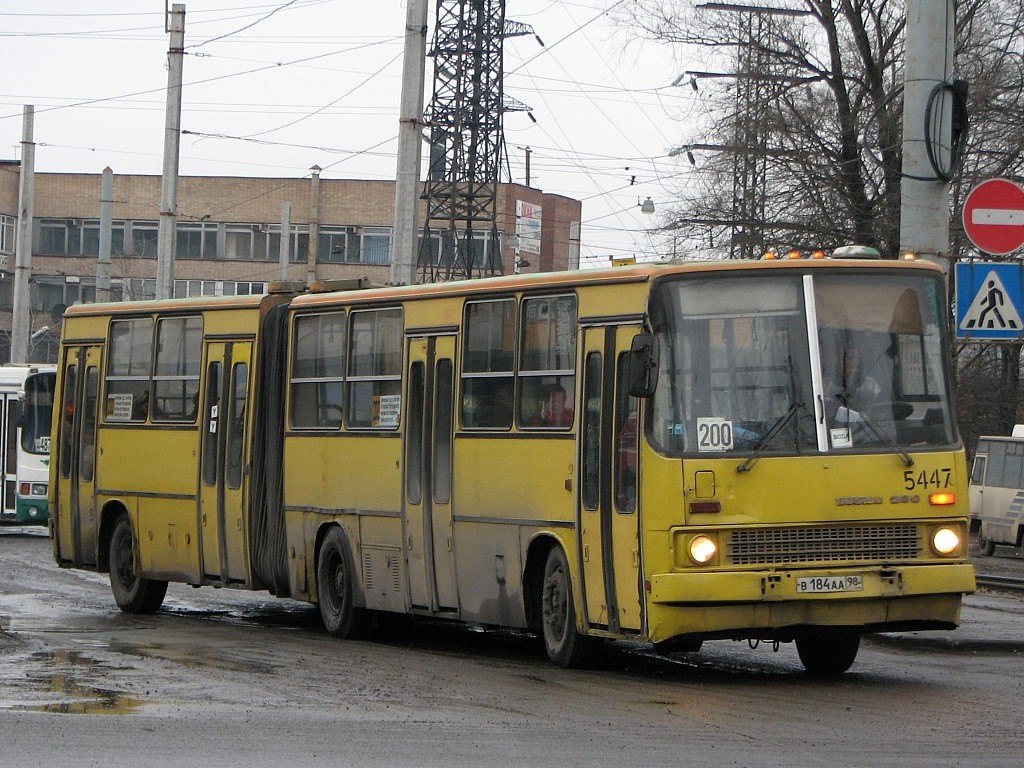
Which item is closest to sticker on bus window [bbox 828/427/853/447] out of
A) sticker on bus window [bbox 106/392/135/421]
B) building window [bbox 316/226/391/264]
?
sticker on bus window [bbox 106/392/135/421]

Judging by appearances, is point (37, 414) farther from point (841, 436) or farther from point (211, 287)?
point (211, 287)

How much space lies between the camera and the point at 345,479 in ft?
53.4

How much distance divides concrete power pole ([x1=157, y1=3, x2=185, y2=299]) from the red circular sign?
2178 centimetres

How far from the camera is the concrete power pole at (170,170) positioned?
35000mm

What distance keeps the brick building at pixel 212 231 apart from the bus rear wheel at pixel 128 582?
6479 cm

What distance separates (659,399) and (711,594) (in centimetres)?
130

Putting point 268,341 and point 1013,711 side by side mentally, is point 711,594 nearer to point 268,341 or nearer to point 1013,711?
point 1013,711

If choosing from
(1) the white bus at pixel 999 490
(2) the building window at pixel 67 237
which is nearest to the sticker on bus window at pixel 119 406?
(1) the white bus at pixel 999 490

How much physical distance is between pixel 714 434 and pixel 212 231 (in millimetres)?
78161

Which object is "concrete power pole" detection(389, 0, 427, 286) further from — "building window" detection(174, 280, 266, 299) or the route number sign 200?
"building window" detection(174, 280, 266, 299)

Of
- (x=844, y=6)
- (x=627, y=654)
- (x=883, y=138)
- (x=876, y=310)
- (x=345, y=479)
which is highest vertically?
(x=844, y=6)

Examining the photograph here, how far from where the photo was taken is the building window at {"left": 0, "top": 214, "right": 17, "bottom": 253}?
86250 mm

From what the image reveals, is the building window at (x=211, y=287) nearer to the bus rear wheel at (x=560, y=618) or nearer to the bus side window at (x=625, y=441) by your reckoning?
the bus rear wheel at (x=560, y=618)

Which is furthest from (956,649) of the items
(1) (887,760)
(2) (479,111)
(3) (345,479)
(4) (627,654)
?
(2) (479,111)
